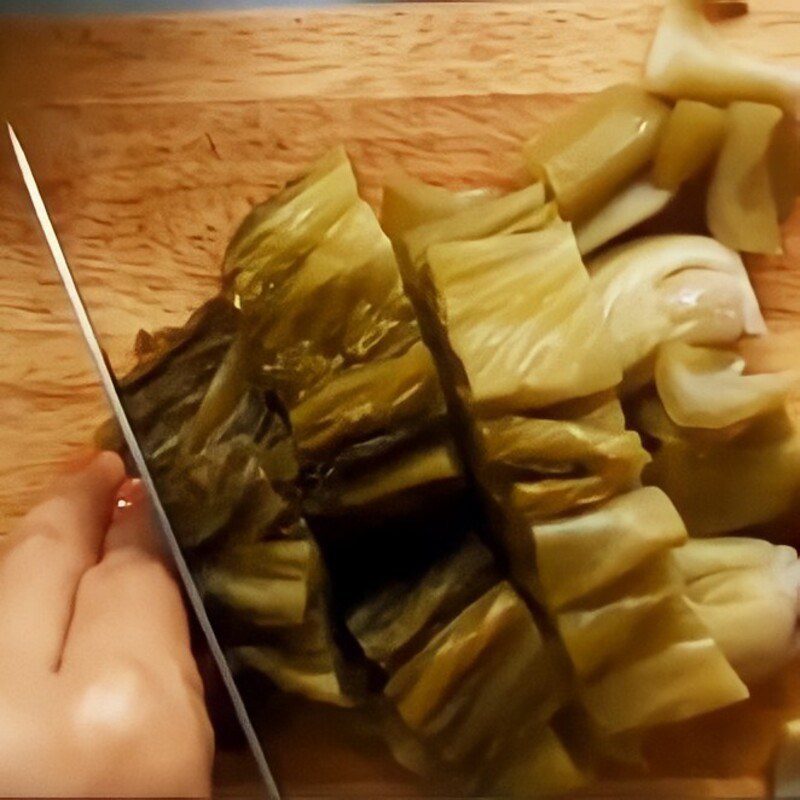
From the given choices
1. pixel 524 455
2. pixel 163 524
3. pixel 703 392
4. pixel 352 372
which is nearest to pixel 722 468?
pixel 703 392

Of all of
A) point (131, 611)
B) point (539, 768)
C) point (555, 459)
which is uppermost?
point (555, 459)

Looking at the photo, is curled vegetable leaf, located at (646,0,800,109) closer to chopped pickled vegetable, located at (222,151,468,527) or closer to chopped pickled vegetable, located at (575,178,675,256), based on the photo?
chopped pickled vegetable, located at (575,178,675,256)

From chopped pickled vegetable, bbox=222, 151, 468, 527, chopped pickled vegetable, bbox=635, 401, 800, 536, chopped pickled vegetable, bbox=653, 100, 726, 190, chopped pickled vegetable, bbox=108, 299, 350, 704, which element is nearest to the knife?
chopped pickled vegetable, bbox=108, 299, 350, 704

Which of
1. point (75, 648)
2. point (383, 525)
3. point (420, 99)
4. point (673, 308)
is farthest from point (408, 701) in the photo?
point (420, 99)

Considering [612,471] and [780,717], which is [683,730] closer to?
[780,717]

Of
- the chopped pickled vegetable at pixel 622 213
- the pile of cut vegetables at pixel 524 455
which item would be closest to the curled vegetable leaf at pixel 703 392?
the pile of cut vegetables at pixel 524 455

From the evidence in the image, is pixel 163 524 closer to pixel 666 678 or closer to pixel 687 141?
pixel 666 678

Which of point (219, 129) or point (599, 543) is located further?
point (219, 129)
